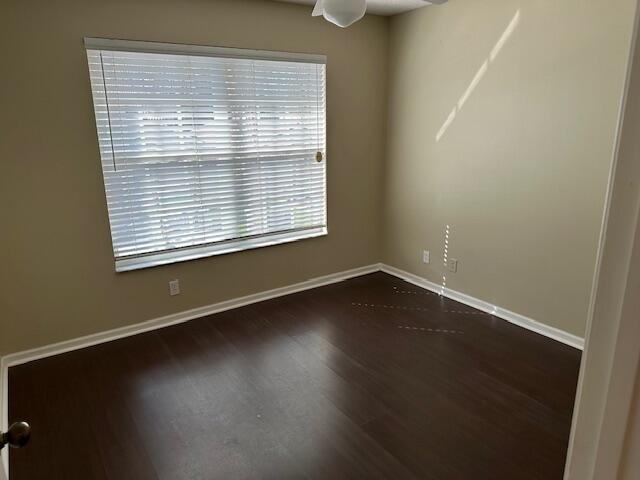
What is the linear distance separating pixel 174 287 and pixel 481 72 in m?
2.82

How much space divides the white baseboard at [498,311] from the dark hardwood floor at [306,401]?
10 cm

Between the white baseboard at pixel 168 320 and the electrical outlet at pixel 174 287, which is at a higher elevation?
the electrical outlet at pixel 174 287

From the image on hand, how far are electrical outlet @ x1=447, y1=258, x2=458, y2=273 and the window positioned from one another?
1253mm

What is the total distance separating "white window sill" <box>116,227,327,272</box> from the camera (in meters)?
3.17

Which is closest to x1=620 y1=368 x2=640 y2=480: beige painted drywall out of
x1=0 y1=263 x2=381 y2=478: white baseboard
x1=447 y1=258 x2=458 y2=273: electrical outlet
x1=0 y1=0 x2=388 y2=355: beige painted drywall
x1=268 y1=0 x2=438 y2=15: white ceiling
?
x1=0 y1=263 x2=381 y2=478: white baseboard

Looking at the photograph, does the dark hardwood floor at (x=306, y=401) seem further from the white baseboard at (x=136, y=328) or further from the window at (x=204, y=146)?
the window at (x=204, y=146)

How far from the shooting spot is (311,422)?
2.26 m

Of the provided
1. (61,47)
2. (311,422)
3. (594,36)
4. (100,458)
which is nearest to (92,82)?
(61,47)

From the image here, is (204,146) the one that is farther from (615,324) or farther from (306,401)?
(615,324)

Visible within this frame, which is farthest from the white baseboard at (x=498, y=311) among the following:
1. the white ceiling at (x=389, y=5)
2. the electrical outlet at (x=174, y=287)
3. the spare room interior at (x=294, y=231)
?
the white ceiling at (x=389, y=5)

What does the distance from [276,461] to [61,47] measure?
2654 millimetres

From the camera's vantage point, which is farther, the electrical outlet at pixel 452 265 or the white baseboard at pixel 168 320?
the electrical outlet at pixel 452 265

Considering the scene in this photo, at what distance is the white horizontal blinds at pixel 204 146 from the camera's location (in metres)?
2.94

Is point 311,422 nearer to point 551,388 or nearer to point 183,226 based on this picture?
point 551,388
